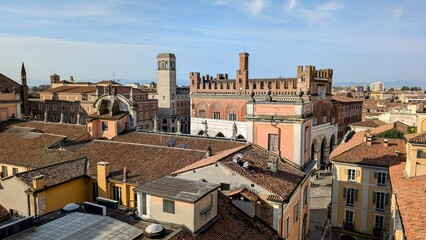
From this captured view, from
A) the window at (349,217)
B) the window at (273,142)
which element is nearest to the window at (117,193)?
the window at (273,142)

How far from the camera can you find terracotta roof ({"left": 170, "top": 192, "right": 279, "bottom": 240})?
1348 centimetres

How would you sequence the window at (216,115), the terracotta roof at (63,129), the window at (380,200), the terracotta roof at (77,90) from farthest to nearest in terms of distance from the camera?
the terracotta roof at (77,90)
the window at (216,115)
the terracotta roof at (63,129)
the window at (380,200)

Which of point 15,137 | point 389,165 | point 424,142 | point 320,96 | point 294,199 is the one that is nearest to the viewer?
point 294,199

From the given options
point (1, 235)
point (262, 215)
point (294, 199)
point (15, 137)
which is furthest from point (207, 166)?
point (15, 137)

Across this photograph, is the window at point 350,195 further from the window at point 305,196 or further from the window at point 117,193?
the window at point 117,193

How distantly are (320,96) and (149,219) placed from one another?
1895 inches

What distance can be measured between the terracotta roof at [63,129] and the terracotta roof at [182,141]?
4.36m

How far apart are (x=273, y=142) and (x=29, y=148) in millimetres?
21231

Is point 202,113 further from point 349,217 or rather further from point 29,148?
point 349,217

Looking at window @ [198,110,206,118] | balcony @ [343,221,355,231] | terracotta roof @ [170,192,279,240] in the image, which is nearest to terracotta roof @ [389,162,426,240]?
terracotta roof @ [170,192,279,240]

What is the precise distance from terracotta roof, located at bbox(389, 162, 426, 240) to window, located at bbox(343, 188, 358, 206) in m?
4.82

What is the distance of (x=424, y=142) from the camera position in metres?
22.9

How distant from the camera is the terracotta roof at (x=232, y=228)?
531 inches

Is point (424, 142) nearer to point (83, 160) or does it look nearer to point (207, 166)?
point (207, 166)
